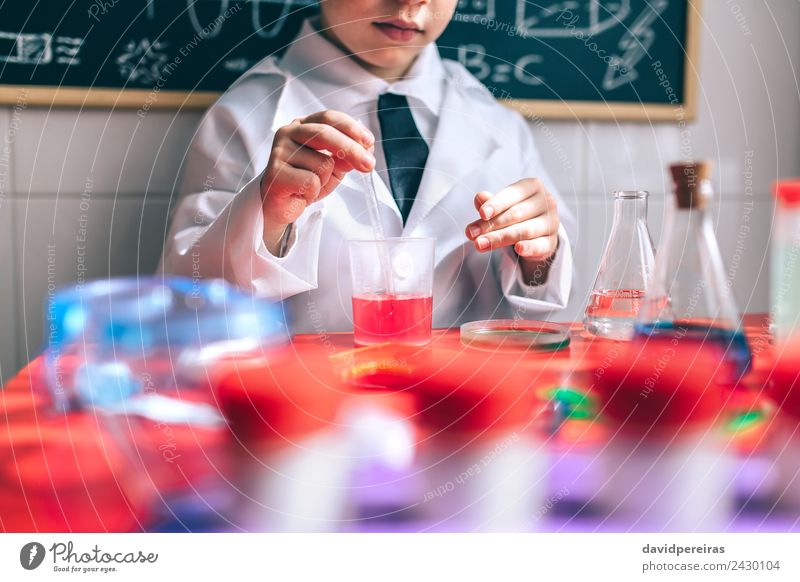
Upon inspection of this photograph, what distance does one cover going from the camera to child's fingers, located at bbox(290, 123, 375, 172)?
12.8 inches

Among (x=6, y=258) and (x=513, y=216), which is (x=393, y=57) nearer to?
(x=513, y=216)

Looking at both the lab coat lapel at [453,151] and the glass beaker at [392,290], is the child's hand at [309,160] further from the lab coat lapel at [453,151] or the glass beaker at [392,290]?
the lab coat lapel at [453,151]

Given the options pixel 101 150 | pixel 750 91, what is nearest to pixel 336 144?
pixel 101 150

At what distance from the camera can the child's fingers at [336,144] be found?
325 mm

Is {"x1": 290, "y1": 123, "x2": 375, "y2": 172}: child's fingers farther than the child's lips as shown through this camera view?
No

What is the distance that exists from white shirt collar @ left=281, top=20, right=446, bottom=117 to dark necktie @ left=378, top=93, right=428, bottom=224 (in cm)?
1

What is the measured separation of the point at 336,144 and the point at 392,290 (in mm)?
83

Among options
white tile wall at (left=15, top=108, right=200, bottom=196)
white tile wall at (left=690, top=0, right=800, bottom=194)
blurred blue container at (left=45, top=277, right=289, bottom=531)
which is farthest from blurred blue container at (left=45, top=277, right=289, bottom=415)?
white tile wall at (left=690, top=0, right=800, bottom=194)

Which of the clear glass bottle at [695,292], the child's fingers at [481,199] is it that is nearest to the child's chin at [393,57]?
the child's fingers at [481,199]

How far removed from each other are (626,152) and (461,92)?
179mm

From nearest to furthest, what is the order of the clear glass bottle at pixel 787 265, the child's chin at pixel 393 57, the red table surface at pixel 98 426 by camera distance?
the red table surface at pixel 98 426 < the clear glass bottle at pixel 787 265 < the child's chin at pixel 393 57

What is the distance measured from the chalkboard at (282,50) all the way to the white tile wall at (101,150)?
0.6 inches

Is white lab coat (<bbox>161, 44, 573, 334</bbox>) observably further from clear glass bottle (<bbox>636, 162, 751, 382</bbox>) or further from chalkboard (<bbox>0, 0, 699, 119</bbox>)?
clear glass bottle (<bbox>636, 162, 751, 382</bbox>)

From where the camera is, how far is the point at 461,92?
1.97ft
